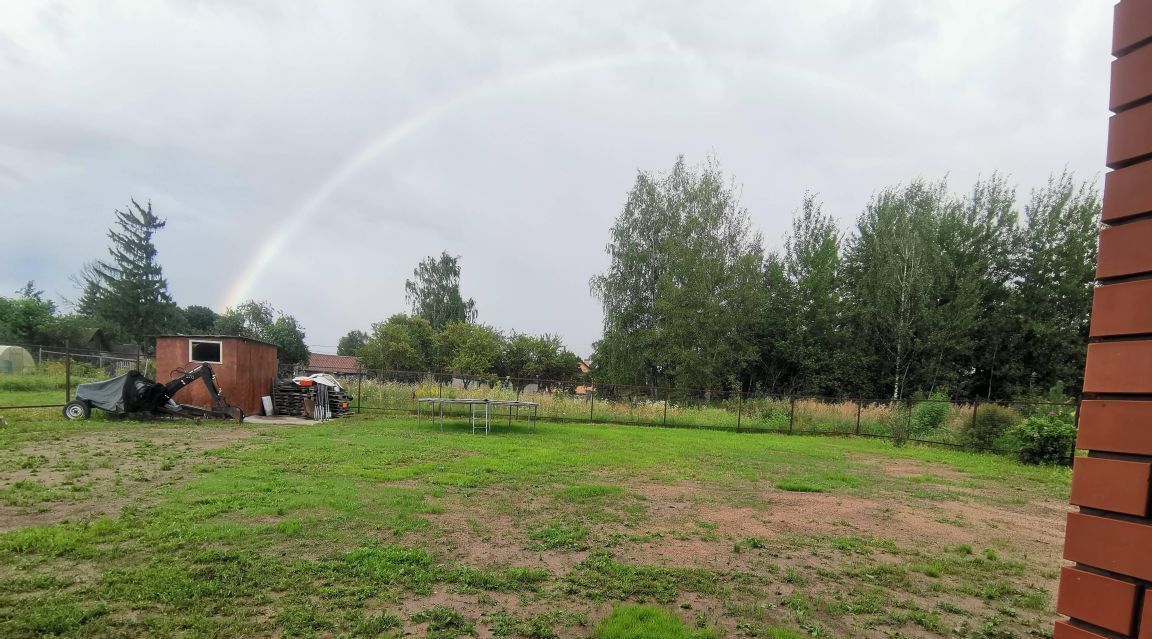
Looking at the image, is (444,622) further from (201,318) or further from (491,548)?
(201,318)

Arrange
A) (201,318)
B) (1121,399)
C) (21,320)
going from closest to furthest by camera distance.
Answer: (1121,399), (21,320), (201,318)

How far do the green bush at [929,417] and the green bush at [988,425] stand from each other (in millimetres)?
1717

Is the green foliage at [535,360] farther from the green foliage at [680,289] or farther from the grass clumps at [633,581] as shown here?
the grass clumps at [633,581]

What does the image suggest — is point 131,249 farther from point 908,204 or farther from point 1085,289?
point 1085,289

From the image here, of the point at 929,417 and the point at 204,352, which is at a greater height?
the point at 929,417

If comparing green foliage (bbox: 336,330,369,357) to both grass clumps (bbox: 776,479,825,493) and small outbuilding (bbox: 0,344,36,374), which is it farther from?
grass clumps (bbox: 776,479,825,493)

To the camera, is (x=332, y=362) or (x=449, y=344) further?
(x=332, y=362)

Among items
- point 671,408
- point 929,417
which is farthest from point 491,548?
point 929,417

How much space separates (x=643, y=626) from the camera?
3.14 metres

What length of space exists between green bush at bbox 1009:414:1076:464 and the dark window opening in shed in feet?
65.6

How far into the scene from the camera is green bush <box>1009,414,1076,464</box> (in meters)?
11.3

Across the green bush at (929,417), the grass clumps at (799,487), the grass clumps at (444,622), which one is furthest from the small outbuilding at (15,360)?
the green bush at (929,417)

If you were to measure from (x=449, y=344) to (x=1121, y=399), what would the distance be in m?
43.3

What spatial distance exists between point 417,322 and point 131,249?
80.0 ft
